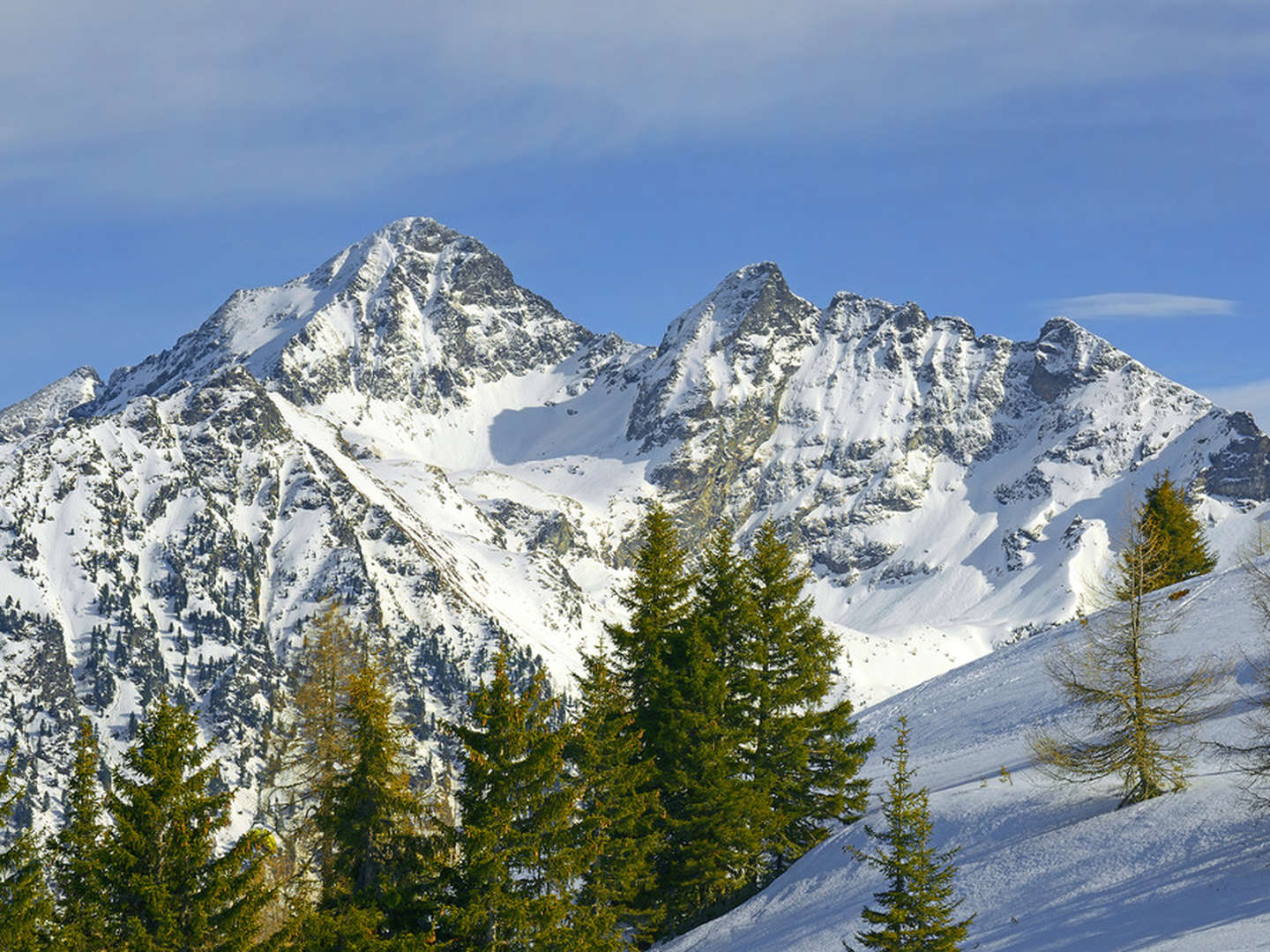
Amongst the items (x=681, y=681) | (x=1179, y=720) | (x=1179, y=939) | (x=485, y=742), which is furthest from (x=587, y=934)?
(x=1179, y=720)

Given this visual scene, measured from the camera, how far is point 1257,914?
66.6ft

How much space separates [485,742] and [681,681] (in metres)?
9.03

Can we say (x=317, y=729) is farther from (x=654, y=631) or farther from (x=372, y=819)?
(x=654, y=631)

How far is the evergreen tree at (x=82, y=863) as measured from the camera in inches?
803

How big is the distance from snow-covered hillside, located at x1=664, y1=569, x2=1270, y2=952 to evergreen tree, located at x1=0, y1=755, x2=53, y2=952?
587 inches

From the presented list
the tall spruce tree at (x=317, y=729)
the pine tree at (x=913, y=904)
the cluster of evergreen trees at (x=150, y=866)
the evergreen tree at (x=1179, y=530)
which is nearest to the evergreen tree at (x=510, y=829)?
the cluster of evergreen trees at (x=150, y=866)

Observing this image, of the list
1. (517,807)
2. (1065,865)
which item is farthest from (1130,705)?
(517,807)

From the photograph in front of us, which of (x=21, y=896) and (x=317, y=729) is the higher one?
(x=317, y=729)

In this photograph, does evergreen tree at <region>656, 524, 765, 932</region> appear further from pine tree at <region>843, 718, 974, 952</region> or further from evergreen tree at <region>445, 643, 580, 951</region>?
pine tree at <region>843, 718, 974, 952</region>

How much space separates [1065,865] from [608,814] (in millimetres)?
9817

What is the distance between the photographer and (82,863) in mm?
20297

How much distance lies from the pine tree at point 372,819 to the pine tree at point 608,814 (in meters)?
3.51

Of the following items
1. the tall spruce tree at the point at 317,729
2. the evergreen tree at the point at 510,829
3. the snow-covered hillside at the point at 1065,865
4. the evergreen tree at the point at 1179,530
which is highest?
the evergreen tree at the point at 1179,530

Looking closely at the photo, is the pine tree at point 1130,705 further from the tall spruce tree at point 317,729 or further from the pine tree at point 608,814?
the tall spruce tree at point 317,729
